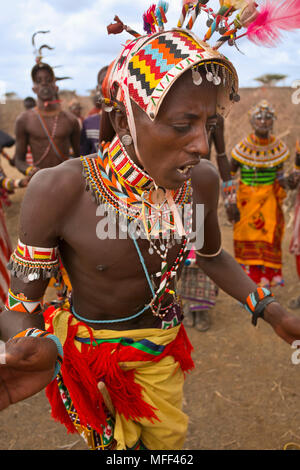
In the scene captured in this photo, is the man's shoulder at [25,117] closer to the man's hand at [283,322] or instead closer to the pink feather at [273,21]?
the pink feather at [273,21]

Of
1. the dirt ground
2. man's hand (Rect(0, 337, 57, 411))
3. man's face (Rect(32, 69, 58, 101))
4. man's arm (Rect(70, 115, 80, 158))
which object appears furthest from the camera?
man's arm (Rect(70, 115, 80, 158))

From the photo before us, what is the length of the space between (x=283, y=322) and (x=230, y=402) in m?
1.93

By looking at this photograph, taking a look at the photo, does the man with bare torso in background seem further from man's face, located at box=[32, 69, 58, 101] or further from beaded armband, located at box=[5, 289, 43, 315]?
beaded armband, located at box=[5, 289, 43, 315]

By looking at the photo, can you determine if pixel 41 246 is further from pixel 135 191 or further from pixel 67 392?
pixel 67 392

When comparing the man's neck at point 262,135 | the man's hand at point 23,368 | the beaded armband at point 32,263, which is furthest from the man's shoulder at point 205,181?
the man's neck at point 262,135

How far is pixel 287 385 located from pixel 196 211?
2.37 meters

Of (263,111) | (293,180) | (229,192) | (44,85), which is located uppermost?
(44,85)

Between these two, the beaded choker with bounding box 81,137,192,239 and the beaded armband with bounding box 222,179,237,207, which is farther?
the beaded armband with bounding box 222,179,237,207

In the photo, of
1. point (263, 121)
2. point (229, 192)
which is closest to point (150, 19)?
point (229, 192)

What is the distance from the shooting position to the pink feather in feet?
5.08

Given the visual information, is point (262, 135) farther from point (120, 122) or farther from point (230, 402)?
point (120, 122)

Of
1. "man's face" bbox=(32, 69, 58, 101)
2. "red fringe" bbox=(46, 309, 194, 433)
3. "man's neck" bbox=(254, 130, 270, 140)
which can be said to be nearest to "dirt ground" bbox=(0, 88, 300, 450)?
"red fringe" bbox=(46, 309, 194, 433)

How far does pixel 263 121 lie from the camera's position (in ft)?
15.6
